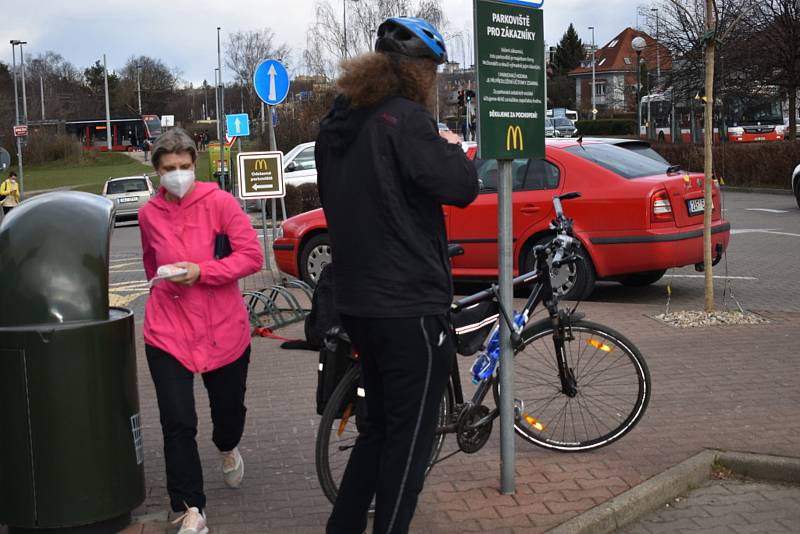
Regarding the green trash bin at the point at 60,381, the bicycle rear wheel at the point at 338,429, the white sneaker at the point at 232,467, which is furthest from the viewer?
the white sneaker at the point at 232,467

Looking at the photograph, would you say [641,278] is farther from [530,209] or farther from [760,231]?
[760,231]

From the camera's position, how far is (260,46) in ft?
211

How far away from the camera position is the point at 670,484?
16.1ft

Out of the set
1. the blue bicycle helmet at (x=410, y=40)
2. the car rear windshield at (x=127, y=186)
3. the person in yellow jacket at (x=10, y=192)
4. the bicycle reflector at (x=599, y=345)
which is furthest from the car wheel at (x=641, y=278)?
the car rear windshield at (x=127, y=186)

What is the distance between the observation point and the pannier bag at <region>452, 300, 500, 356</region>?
15.1 ft

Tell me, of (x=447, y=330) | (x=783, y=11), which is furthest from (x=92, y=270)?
(x=783, y=11)

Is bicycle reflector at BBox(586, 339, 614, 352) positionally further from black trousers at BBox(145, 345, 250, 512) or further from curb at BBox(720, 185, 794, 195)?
curb at BBox(720, 185, 794, 195)

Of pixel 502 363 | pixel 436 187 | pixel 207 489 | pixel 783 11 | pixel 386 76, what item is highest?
pixel 783 11

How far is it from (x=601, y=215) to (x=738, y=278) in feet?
10.4

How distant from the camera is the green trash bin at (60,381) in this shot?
4094 mm

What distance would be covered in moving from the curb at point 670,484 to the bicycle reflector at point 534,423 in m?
0.62

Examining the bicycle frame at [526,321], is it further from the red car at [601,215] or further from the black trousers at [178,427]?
the red car at [601,215]

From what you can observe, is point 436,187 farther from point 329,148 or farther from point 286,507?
point 286,507

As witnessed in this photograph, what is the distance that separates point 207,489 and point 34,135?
78.8 m
